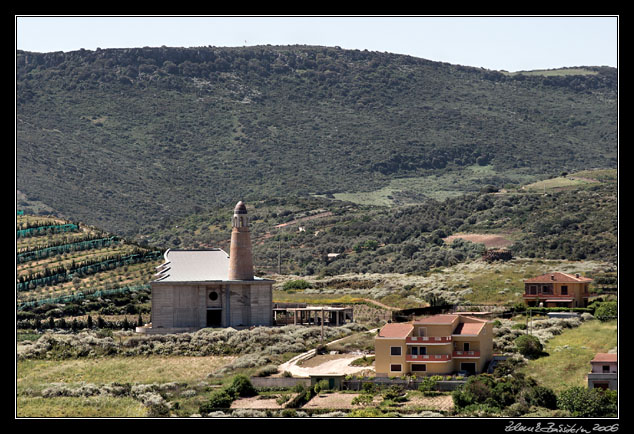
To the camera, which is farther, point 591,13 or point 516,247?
point 516,247

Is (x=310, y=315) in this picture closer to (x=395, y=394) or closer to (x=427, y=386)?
(x=427, y=386)

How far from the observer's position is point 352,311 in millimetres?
82500

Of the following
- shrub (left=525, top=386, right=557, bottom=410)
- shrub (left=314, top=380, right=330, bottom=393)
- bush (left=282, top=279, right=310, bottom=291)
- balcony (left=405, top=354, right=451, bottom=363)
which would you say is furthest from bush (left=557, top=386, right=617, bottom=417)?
bush (left=282, top=279, right=310, bottom=291)

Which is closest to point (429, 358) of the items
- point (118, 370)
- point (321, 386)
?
point (321, 386)

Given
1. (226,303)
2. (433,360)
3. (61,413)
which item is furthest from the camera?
(226,303)

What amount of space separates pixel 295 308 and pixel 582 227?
47.1 meters

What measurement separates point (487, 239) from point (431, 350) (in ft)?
219

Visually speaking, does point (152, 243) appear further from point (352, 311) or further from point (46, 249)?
point (352, 311)

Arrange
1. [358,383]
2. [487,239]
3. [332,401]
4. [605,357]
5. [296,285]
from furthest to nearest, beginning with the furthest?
[487,239]
[296,285]
[358,383]
[605,357]
[332,401]

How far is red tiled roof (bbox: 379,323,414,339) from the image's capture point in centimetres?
6234

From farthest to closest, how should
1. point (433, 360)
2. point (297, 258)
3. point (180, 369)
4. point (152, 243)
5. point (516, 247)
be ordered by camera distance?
point (152, 243) < point (297, 258) < point (516, 247) < point (180, 369) < point (433, 360)

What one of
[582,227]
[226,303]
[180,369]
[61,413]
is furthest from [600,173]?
[61,413]

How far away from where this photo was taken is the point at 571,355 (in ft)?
→ 207

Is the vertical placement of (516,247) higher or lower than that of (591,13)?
lower
